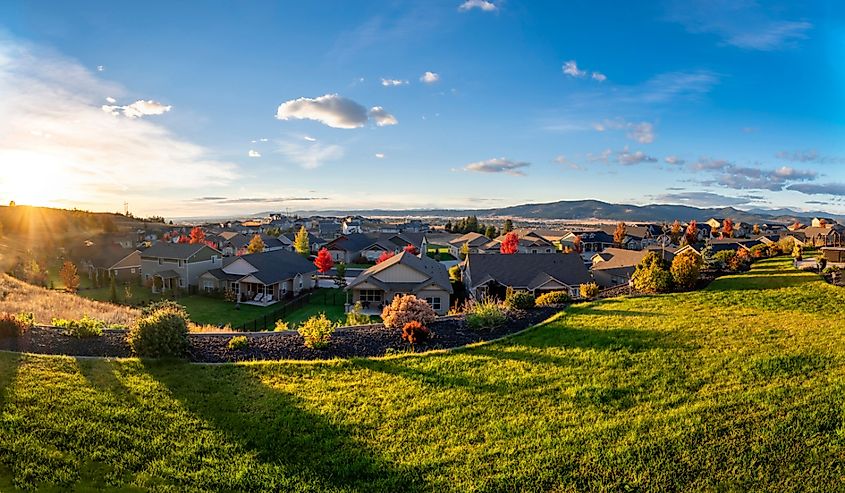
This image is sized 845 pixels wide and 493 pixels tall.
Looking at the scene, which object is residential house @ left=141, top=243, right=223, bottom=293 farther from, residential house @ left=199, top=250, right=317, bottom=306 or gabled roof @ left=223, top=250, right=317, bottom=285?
gabled roof @ left=223, top=250, right=317, bottom=285

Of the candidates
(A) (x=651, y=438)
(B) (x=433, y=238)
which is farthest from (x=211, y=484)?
(B) (x=433, y=238)

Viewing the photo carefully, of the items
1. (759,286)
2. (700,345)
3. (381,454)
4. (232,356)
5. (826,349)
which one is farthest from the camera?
(759,286)

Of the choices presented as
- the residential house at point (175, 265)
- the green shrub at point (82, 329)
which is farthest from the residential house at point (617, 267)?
the residential house at point (175, 265)

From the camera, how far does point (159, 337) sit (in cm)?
1210

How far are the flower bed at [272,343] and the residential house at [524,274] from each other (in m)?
19.6

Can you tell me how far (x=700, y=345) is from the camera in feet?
38.0

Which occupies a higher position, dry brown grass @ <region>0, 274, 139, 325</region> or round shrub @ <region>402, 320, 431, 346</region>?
round shrub @ <region>402, 320, 431, 346</region>

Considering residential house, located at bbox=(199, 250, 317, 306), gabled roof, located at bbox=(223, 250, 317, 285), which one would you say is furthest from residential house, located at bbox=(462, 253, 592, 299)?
gabled roof, located at bbox=(223, 250, 317, 285)

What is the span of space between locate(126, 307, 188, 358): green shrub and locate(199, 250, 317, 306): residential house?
86.5 feet

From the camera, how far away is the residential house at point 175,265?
43750 millimetres

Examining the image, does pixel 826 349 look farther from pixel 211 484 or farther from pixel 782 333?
pixel 211 484

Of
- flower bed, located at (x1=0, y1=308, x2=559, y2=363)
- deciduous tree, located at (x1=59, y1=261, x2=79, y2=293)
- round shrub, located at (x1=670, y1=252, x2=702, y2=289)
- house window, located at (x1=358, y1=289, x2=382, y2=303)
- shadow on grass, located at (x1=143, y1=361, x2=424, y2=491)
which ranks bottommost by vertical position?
house window, located at (x1=358, y1=289, x2=382, y2=303)

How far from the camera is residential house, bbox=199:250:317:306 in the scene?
128ft

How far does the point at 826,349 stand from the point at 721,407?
15.5ft
